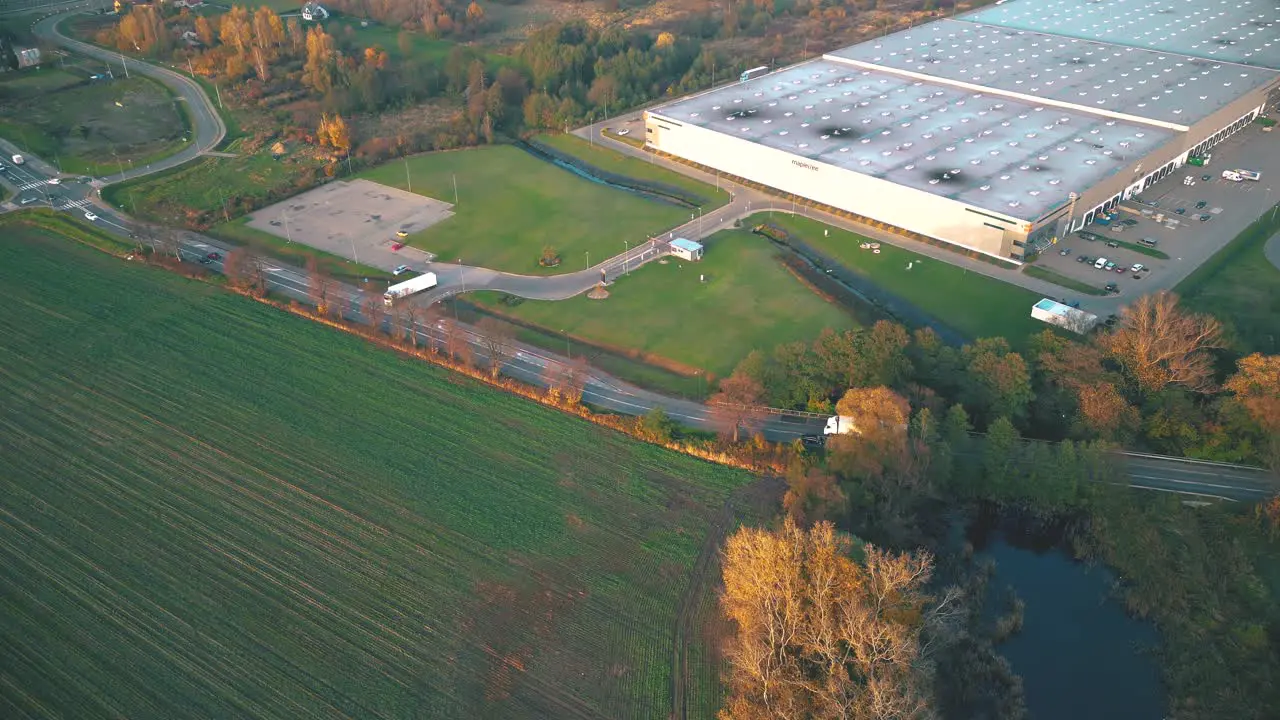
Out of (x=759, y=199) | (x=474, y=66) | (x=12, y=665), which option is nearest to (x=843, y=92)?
(x=759, y=199)

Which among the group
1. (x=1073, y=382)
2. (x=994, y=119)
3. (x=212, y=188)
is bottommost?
(x=212, y=188)

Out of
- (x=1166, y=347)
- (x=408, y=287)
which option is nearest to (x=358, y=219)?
(x=408, y=287)

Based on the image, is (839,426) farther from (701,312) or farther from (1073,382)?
(701,312)

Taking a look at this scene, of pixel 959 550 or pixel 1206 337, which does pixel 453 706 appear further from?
pixel 1206 337

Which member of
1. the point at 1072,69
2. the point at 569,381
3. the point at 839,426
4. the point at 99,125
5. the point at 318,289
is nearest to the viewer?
the point at 839,426

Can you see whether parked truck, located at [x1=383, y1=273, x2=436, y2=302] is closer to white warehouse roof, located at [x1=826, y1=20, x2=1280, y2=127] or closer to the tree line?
the tree line

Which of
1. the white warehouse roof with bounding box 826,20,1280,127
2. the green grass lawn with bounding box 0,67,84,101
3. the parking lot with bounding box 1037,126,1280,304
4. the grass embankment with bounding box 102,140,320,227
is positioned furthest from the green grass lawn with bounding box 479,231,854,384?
the green grass lawn with bounding box 0,67,84,101

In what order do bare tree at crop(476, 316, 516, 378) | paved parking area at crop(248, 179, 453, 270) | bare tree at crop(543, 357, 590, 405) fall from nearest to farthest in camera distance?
1. bare tree at crop(543, 357, 590, 405)
2. bare tree at crop(476, 316, 516, 378)
3. paved parking area at crop(248, 179, 453, 270)
